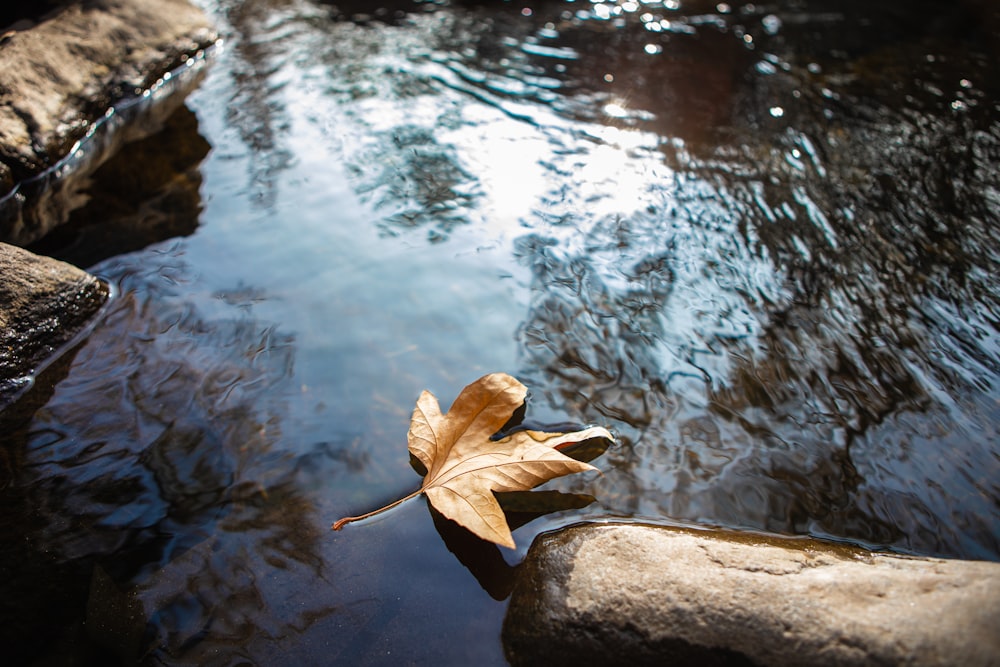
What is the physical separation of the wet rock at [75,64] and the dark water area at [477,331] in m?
0.34

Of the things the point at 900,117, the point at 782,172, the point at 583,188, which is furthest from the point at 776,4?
the point at 583,188

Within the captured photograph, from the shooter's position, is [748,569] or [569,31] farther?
[569,31]

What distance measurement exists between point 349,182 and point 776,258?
190 cm

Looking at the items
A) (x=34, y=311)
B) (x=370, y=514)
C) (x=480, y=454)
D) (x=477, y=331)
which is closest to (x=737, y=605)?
(x=480, y=454)

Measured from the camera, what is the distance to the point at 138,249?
269 centimetres

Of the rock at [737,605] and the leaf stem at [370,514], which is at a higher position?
the rock at [737,605]

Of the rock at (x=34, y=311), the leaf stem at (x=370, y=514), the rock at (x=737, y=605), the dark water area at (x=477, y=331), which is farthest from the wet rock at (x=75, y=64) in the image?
the rock at (x=737, y=605)

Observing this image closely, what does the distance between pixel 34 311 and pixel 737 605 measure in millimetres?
2358

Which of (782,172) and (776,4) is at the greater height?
(776,4)

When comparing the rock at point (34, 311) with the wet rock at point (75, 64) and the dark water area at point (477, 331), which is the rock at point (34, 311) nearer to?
the dark water area at point (477, 331)

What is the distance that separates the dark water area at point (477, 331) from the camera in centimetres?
161

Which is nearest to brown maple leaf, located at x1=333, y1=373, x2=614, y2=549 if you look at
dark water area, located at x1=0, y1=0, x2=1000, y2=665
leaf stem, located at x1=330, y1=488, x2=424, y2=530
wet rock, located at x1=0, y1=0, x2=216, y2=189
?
leaf stem, located at x1=330, y1=488, x2=424, y2=530

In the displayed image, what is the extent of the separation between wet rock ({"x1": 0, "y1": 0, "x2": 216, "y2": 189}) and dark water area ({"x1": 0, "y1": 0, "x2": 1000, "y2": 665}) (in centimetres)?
34

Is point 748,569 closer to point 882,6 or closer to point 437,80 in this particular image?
point 437,80
